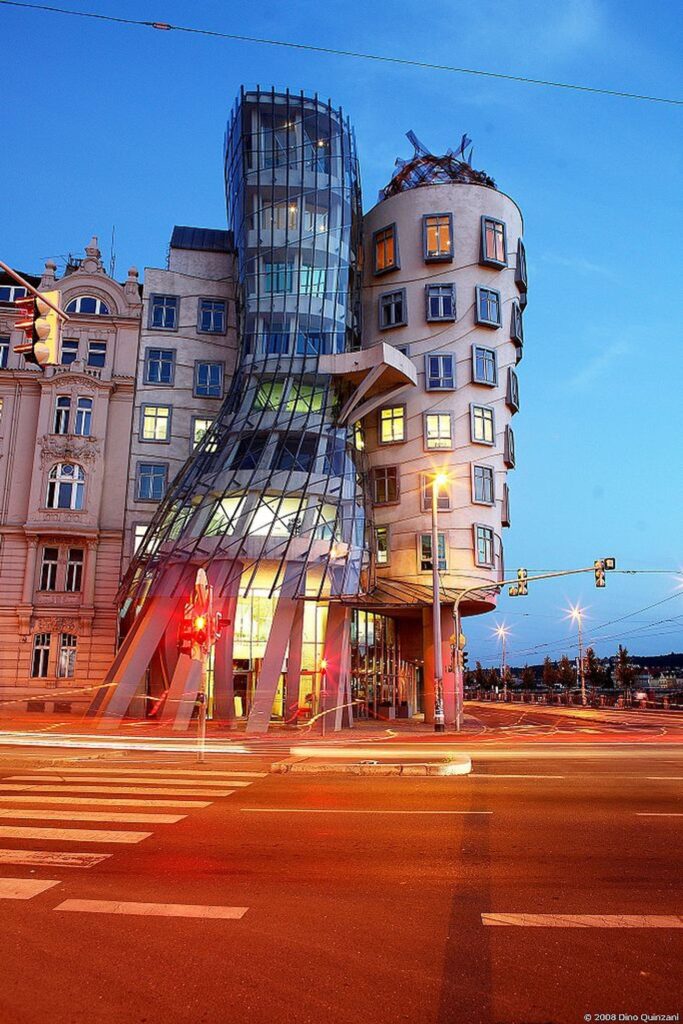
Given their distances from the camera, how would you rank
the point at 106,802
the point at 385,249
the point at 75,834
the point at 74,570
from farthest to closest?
the point at 385,249, the point at 74,570, the point at 106,802, the point at 75,834

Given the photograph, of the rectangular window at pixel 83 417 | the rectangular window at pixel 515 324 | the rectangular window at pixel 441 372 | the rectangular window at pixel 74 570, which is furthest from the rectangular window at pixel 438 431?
the rectangular window at pixel 74 570

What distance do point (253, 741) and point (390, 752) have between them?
781 cm

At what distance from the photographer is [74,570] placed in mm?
43750

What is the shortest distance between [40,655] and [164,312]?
21780 millimetres

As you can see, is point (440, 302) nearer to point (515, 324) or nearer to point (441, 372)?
point (441, 372)

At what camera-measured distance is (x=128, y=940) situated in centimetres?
609

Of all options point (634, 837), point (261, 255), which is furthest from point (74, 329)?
point (634, 837)

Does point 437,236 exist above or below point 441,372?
above

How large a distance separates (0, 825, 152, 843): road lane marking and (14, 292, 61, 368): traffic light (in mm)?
6695

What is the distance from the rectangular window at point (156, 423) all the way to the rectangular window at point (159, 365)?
1.79 m

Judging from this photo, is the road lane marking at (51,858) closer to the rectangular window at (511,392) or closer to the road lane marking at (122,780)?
the road lane marking at (122,780)

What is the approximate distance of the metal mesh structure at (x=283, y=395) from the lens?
3925 cm

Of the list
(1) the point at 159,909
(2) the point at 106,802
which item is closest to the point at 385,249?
(2) the point at 106,802

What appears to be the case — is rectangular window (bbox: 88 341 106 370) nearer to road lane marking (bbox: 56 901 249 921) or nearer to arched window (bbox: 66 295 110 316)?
arched window (bbox: 66 295 110 316)
